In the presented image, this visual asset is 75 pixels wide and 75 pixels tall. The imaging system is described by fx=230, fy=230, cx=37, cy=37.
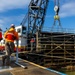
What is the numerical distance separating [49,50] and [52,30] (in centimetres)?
707

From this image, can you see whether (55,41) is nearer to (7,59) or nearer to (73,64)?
(73,64)

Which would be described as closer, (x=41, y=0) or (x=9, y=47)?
(x=9, y=47)

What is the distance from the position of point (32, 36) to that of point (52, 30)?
5.06 m

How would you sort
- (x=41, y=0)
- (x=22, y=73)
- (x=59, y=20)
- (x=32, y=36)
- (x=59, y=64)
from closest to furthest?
(x=22, y=73), (x=59, y=64), (x=59, y=20), (x=32, y=36), (x=41, y=0)

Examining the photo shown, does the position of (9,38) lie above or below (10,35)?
below

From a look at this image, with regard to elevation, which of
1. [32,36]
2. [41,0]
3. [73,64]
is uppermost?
[41,0]

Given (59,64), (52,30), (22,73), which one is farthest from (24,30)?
(22,73)

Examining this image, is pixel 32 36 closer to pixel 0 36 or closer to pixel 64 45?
pixel 64 45

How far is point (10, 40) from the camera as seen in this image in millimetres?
9258

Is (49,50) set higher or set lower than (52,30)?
lower

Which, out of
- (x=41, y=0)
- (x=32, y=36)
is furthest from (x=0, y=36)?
(x=41, y=0)

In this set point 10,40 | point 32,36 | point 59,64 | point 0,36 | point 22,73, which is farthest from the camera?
point 32,36

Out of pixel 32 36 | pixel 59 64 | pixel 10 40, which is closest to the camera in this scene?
pixel 10 40

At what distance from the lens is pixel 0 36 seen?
47.1 ft
